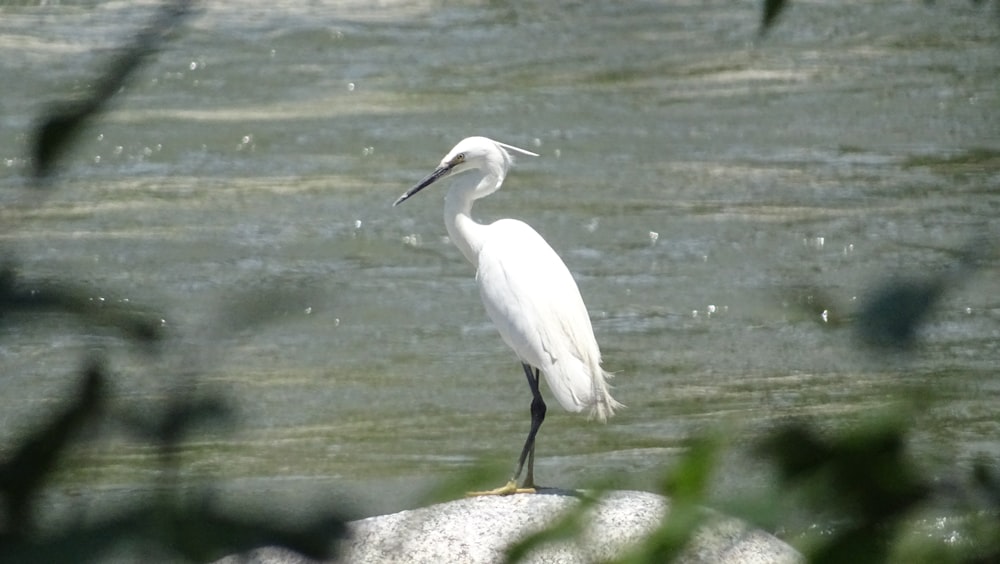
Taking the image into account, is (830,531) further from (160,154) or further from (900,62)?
(900,62)

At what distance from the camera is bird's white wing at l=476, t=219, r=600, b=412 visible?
4.09 metres

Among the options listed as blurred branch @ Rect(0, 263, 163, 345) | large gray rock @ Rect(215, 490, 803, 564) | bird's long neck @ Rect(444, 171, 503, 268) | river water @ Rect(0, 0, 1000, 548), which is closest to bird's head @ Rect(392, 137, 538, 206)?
bird's long neck @ Rect(444, 171, 503, 268)

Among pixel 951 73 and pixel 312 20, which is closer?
pixel 951 73

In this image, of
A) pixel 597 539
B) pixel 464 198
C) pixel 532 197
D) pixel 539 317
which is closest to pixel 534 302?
pixel 539 317

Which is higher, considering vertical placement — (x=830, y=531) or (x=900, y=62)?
(x=830, y=531)

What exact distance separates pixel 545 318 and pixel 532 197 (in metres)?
5.18

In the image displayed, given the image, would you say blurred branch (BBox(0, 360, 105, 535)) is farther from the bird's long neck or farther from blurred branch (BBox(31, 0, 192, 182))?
the bird's long neck

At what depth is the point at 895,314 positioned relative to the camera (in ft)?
2.78

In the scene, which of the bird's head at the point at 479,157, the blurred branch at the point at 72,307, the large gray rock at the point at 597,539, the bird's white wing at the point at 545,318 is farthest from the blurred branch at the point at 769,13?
the bird's head at the point at 479,157

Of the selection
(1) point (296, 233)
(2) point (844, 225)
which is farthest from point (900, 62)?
(1) point (296, 233)

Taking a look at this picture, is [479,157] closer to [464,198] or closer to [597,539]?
[464,198]

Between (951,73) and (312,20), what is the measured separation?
188 inches

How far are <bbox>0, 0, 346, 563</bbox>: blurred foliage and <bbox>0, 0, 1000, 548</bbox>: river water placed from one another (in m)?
3.00

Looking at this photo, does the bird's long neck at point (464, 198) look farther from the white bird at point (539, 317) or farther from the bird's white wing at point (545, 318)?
the bird's white wing at point (545, 318)
